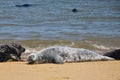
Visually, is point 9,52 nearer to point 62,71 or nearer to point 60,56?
point 60,56

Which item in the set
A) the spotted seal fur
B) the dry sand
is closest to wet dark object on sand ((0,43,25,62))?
the dry sand

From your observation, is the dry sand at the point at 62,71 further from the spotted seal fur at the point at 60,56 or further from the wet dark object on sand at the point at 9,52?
the wet dark object on sand at the point at 9,52

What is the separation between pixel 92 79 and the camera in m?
7.48

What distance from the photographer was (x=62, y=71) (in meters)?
8.30

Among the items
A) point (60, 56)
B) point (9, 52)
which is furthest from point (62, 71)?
point (9, 52)

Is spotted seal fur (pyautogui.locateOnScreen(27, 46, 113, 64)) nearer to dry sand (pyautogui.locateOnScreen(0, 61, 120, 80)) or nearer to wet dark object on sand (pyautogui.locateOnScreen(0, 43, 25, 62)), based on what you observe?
dry sand (pyautogui.locateOnScreen(0, 61, 120, 80))

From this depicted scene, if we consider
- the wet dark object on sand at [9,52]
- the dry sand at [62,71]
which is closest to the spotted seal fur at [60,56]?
the dry sand at [62,71]

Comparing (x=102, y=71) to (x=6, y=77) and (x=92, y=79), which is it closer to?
(x=92, y=79)

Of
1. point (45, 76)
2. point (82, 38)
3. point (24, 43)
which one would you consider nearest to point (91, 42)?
point (82, 38)

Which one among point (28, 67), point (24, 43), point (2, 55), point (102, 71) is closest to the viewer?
point (102, 71)

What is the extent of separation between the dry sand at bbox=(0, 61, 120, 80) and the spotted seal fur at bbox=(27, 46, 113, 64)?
0.88ft

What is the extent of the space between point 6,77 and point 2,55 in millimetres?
2484

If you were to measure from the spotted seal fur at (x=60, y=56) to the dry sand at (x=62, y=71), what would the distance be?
0.27 metres

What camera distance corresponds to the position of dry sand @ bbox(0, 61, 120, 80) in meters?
7.70
